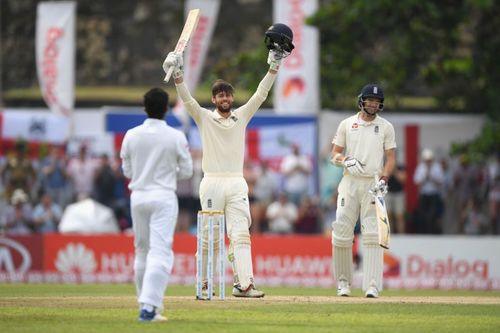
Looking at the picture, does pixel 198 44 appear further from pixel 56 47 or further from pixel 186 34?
pixel 186 34

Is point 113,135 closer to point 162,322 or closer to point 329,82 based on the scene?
point 329,82

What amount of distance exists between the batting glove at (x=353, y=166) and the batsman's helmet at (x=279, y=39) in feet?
4.45

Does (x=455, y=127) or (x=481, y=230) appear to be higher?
(x=455, y=127)

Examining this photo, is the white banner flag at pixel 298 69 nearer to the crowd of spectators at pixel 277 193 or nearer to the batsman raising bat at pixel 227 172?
the crowd of spectators at pixel 277 193

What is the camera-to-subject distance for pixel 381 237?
14680 millimetres

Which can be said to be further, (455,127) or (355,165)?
(455,127)

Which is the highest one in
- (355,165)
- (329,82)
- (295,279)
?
(329,82)

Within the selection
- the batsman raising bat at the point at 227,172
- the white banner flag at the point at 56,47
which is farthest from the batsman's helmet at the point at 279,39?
the white banner flag at the point at 56,47

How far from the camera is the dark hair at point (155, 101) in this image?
478 inches

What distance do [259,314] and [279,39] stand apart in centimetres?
334

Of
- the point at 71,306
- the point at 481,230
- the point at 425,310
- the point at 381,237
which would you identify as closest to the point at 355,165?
the point at 381,237

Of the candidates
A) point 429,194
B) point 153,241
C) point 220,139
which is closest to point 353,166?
point 220,139

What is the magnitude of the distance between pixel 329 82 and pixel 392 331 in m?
19.8

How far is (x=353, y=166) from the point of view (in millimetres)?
14875
